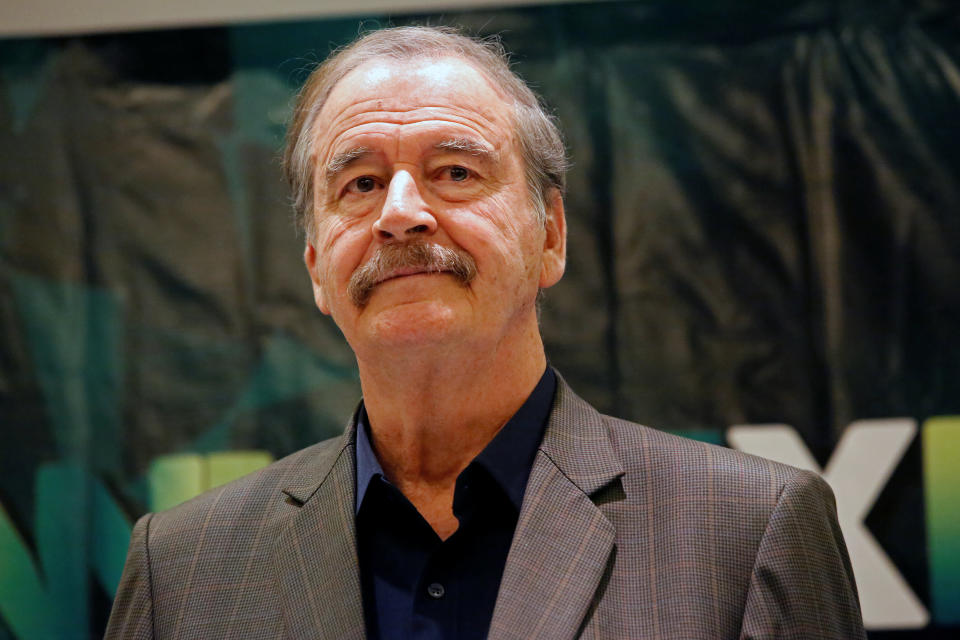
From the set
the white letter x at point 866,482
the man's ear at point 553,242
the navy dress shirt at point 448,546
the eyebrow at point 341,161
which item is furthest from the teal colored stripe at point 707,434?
the eyebrow at point 341,161

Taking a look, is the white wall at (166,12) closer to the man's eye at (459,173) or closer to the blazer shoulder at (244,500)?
the man's eye at (459,173)

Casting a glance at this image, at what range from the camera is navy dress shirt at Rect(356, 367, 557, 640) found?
1.34 metres

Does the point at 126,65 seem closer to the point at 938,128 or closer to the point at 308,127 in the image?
the point at 308,127

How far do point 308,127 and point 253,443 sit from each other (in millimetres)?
1038

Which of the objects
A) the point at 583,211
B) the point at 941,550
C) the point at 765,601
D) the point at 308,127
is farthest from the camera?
the point at 583,211

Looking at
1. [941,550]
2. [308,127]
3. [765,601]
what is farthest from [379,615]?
[941,550]

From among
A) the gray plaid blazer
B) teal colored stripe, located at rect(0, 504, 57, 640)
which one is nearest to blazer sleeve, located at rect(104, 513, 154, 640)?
the gray plaid blazer

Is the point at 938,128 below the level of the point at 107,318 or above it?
above

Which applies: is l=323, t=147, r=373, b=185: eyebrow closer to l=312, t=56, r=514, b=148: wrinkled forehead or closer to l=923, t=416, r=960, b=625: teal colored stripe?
l=312, t=56, r=514, b=148: wrinkled forehead

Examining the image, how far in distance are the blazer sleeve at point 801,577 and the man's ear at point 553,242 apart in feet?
1.78

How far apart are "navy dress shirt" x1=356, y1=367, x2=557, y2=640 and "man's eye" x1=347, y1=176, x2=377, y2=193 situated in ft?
1.38

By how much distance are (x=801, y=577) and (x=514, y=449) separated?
441 millimetres

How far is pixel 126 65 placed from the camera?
2553 mm

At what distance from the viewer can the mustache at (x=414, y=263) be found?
1.44 meters
